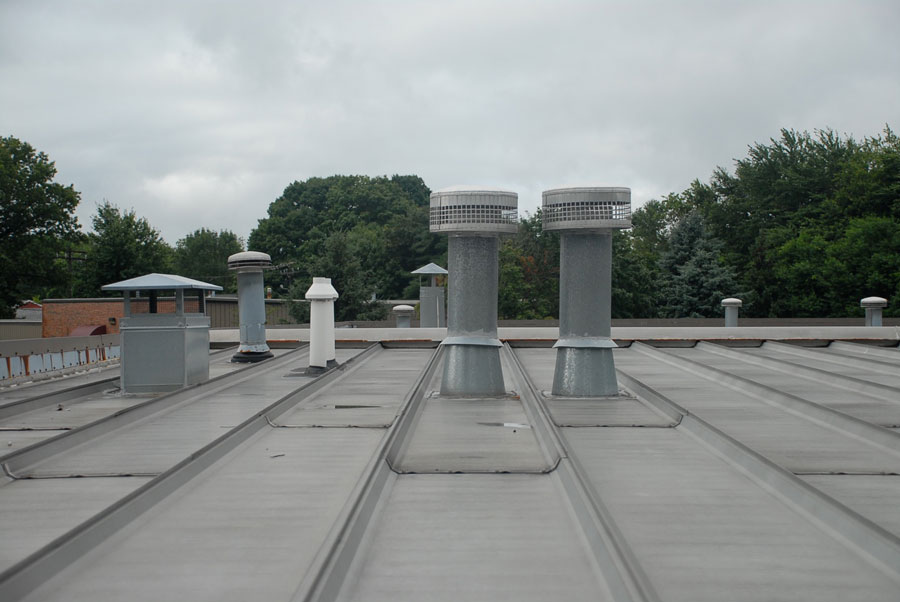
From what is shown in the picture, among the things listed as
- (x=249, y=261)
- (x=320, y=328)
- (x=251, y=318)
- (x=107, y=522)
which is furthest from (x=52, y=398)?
(x=107, y=522)

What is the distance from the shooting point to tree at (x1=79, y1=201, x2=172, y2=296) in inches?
1735

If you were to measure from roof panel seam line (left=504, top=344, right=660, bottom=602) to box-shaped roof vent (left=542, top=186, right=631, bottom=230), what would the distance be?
9.94 ft

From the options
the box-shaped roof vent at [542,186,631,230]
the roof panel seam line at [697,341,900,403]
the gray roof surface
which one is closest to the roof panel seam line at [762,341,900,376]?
the roof panel seam line at [697,341,900,403]

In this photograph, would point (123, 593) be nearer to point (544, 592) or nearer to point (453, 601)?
point (453, 601)

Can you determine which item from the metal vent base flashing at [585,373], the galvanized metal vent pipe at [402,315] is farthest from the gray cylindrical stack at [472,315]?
the galvanized metal vent pipe at [402,315]

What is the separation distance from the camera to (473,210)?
29.5ft

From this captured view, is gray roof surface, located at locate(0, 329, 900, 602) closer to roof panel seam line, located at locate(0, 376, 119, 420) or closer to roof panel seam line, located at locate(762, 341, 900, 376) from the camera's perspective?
roof panel seam line, located at locate(0, 376, 119, 420)

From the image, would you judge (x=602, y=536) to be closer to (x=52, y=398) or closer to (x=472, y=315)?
(x=472, y=315)

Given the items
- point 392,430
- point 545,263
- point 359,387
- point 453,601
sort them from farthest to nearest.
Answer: point 545,263, point 359,387, point 392,430, point 453,601

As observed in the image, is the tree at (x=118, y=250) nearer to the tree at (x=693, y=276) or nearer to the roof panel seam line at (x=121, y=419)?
the tree at (x=693, y=276)

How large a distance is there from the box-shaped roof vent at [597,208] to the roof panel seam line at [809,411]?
2596 millimetres

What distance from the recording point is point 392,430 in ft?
22.6

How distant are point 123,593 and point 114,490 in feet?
6.19

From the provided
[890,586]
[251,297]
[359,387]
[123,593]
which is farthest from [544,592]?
[251,297]
